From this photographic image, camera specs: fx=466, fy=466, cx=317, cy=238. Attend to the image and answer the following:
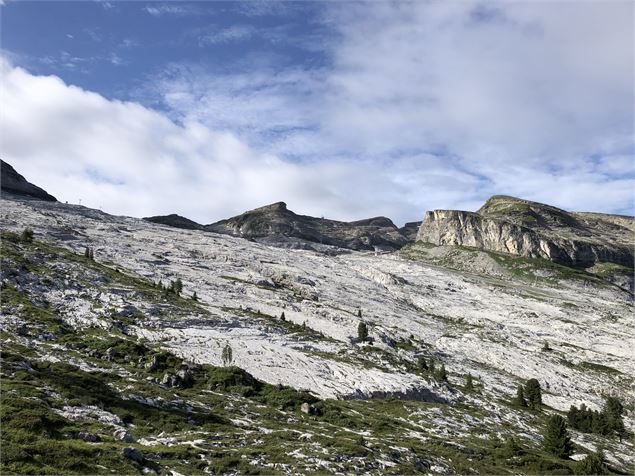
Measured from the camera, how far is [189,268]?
173 meters

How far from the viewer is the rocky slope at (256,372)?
4491 cm

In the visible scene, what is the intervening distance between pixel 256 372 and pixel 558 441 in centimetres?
5122

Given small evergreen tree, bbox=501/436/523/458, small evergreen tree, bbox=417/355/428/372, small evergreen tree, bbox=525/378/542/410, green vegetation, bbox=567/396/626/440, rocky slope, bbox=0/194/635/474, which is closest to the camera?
rocky slope, bbox=0/194/635/474

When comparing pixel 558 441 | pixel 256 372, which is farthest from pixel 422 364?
pixel 256 372

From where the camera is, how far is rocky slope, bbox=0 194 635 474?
4491 centimetres

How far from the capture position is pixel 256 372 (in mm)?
87875

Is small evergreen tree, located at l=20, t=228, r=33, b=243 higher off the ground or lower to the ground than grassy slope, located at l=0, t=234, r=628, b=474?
higher

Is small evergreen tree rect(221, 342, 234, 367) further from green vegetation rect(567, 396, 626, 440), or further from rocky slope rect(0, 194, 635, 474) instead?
green vegetation rect(567, 396, 626, 440)

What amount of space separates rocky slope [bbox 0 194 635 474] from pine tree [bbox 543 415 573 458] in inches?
142

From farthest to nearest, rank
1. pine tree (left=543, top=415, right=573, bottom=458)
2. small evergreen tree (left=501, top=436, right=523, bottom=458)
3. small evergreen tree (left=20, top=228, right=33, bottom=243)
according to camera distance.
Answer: small evergreen tree (left=20, top=228, right=33, bottom=243), pine tree (left=543, top=415, right=573, bottom=458), small evergreen tree (left=501, top=436, right=523, bottom=458)

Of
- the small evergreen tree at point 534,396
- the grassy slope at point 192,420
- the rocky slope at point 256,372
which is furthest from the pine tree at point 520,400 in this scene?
the grassy slope at point 192,420

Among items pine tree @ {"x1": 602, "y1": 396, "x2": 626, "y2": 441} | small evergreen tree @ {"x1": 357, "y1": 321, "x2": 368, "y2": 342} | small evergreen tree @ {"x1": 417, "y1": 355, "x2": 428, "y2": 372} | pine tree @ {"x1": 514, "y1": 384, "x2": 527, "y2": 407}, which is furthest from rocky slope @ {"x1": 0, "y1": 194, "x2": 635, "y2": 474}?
pine tree @ {"x1": 602, "y1": 396, "x2": 626, "y2": 441}

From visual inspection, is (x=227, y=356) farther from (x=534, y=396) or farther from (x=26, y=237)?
(x=26, y=237)

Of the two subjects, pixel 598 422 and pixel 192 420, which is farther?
pixel 598 422
